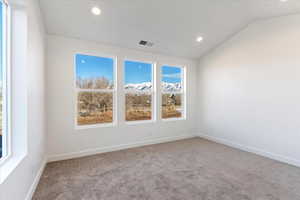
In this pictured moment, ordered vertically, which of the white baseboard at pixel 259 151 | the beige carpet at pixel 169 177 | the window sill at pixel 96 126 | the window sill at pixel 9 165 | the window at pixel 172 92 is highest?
the window at pixel 172 92

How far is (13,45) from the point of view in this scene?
1937 mm

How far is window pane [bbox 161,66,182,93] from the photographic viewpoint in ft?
16.2

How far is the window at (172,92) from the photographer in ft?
16.3

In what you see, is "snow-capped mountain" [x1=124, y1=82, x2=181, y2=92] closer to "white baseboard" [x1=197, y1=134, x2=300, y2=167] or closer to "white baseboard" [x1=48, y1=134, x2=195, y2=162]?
"white baseboard" [x1=48, y1=134, x2=195, y2=162]

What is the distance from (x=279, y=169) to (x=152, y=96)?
10.5 ft

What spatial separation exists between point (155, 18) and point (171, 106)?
2.64 metres

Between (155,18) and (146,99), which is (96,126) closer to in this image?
(146,99)

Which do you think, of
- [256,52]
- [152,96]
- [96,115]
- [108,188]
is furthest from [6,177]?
[256,52]

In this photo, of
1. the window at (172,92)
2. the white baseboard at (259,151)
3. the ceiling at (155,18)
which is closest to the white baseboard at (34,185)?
the ceiling at (155,18)

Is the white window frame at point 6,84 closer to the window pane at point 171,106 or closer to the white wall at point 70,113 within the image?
the white wall at point 70,113

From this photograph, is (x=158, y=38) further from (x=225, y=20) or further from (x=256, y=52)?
(x=256, y=52)

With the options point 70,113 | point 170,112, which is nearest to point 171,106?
point 170,112

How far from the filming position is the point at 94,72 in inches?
153

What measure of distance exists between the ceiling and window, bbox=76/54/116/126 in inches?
21.0
